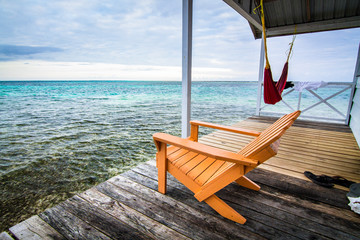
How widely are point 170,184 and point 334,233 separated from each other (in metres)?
1.22

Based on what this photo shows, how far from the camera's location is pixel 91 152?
11.6 ft

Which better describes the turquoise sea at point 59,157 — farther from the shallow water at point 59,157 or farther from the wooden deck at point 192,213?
the wooden deck at point 192,213

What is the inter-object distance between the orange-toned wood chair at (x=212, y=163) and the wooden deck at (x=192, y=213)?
0.12 m

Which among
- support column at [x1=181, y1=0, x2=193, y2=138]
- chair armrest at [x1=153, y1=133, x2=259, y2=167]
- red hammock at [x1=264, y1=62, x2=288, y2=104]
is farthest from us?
red hammock at [x1=264, y1=62, x2=288, y2=104]

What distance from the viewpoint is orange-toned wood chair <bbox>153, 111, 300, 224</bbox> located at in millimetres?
1062

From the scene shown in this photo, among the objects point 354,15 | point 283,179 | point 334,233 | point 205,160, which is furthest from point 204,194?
point 354,15

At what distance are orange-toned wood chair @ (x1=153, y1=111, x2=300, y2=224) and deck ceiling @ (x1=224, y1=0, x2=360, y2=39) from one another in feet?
10.1

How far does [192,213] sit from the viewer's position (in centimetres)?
133

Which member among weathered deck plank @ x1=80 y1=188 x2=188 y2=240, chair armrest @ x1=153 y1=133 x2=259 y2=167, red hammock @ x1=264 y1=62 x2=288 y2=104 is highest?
red hammock @ x1=264 y1=62 x2=288 y2=104

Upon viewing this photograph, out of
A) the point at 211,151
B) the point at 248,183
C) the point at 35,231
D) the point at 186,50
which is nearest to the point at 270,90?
the point at 186,50

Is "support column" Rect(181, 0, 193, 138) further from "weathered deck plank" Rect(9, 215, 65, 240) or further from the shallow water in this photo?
"weathered deck plank" Rect(9, 215, 65, 240)

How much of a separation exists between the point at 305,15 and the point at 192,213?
17.1 feet

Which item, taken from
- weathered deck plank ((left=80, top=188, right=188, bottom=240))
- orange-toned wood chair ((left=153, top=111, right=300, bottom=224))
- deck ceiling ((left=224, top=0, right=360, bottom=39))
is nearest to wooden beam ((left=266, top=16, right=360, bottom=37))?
deck ceiling ((left=224, top=0, right=360, bottom=39))

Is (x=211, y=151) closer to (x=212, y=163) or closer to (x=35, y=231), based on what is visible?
(x=212, y=163)
